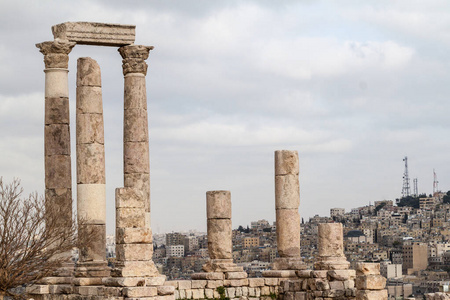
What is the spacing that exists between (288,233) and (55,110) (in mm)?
9570

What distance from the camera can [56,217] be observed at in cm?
3619

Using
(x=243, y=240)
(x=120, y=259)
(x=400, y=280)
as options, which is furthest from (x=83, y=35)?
(x=243, y=240)

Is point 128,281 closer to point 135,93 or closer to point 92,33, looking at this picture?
point 135,93

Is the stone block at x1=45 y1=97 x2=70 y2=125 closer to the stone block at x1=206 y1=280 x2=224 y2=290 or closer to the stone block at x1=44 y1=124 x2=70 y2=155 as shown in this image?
the stone block at x1=44 y1=124 x2=70 y2=155

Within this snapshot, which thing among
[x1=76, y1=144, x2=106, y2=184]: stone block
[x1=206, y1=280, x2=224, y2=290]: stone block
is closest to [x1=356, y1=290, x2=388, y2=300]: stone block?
[x1=206, y1=280, x2=224, y2=290]: stone block

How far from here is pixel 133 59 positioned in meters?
38.9

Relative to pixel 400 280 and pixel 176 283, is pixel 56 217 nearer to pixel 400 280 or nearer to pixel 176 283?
pixel 176 283

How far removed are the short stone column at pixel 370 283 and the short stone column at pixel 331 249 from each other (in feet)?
12.1

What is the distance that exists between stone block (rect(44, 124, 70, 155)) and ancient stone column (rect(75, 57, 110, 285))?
721 mm

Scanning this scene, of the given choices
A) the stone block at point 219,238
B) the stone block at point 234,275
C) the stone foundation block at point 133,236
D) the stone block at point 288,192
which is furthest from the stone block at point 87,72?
the stone block at point 234,275

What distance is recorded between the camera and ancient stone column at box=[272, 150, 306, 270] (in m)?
40.3

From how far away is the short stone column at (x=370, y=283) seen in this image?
114 feet

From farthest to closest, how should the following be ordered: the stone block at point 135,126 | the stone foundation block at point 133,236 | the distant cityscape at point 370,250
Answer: the distant cityscape at point 370,250 → the stone block at point 135,126 → the stone foundation block at point 133,236

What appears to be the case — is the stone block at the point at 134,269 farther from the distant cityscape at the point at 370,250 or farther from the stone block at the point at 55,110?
the distant cityscape at the point at 370,250
